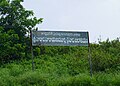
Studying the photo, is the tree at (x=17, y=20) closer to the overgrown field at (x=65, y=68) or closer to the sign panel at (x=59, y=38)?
the overgrown field at (x=65, y=68)

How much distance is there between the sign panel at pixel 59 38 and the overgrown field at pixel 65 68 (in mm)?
1473

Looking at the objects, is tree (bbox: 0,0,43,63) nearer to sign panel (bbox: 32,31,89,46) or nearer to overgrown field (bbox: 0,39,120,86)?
overgrown field (bbox: 0,39,120,86)

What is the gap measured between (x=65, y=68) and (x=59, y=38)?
2425 mm

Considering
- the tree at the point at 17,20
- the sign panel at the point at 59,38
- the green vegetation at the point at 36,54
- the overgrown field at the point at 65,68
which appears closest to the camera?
the overgrown field at the point at 65,68

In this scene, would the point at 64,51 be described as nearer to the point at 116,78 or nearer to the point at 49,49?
the point at 49,49

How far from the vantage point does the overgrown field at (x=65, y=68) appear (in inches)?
575

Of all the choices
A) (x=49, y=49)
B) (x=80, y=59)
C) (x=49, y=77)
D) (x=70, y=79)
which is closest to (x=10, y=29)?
(x=49, y=49)

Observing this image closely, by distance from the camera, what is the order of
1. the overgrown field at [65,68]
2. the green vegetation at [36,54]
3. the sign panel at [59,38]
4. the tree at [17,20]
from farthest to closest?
the tree at [17,20]
the green vegetation at [36,54]
the sign panel at [59,38]
the overgrown field at [65,68]

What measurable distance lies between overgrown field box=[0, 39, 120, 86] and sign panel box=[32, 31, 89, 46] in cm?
147

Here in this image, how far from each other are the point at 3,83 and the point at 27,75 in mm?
1044

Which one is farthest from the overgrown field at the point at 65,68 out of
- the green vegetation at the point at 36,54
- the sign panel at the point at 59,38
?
the sign panel at the point at 59,38

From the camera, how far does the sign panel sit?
17469 mm

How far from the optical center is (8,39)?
66.9 ft

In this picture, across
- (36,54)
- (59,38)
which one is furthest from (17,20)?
(59,38)
